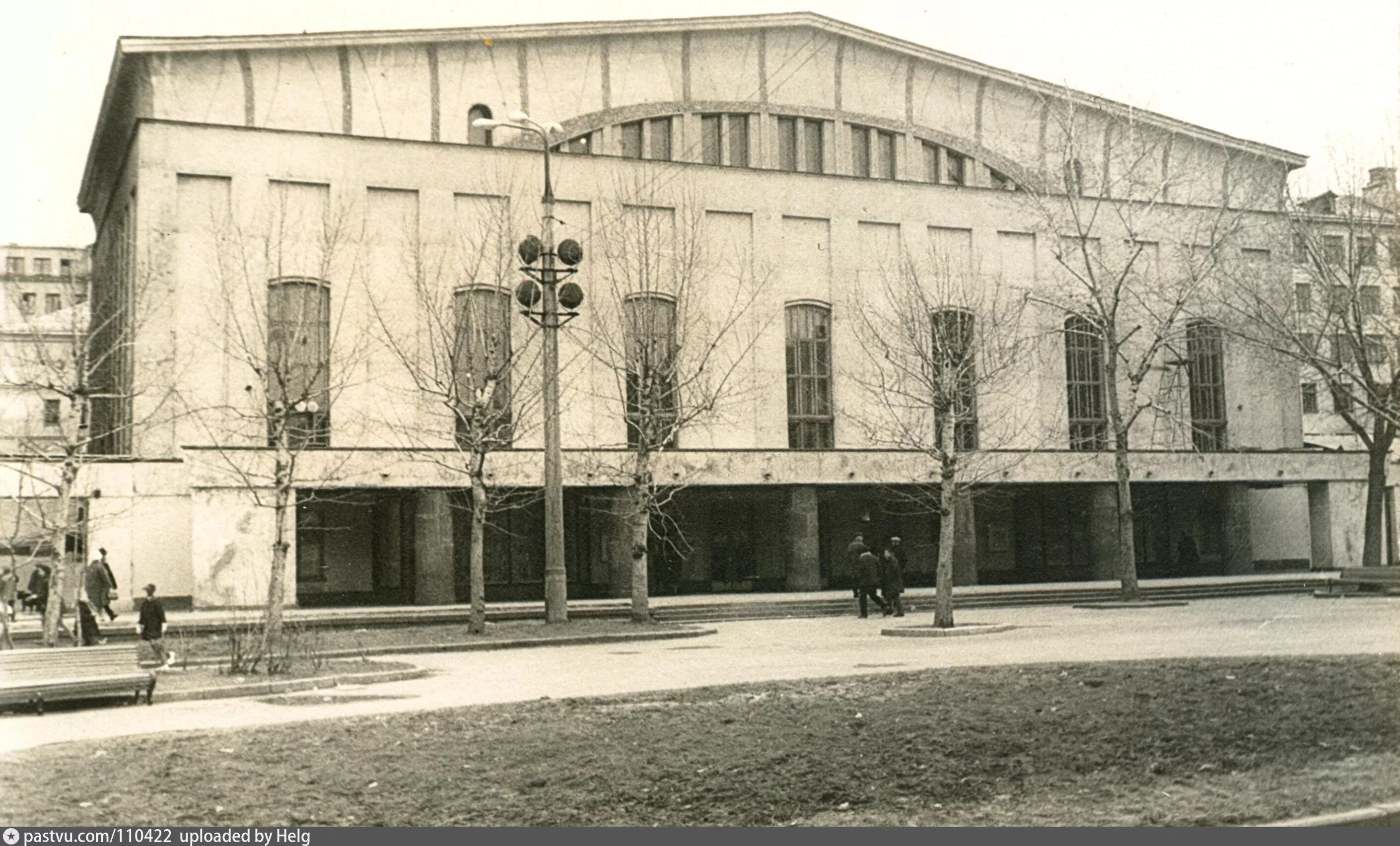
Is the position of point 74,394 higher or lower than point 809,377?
lower

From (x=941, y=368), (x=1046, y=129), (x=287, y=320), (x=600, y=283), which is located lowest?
(x=941, y=368)

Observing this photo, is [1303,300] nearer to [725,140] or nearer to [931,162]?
[931,162]

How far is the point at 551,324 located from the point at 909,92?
2301cm

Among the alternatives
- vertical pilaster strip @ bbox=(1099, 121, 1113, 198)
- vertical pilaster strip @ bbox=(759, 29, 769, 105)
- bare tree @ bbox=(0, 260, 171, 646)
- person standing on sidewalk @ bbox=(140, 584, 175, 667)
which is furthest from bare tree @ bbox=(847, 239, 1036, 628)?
bare tree @ bbox=(0, 260, 171, 646)

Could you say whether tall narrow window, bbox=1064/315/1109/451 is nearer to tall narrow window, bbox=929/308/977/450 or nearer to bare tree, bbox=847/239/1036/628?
bare tree, bbox=847/239/1036/628

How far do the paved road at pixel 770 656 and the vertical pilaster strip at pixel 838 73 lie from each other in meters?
A: 20.0

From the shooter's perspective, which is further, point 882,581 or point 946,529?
point 882,581

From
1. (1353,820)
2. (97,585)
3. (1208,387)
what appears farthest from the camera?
(1208,387)

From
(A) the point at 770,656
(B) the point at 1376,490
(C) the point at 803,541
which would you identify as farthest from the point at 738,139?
(A) the point at 770,656

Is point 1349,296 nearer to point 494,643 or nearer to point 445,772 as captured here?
point 494,643

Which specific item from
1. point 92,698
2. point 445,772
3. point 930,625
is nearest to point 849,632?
point 930,625

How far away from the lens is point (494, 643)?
20.9 meters

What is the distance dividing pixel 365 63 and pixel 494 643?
20.9 meters

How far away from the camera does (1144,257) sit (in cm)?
4303
